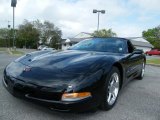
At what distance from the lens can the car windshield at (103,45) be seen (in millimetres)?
4625

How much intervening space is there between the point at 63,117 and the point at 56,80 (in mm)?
578

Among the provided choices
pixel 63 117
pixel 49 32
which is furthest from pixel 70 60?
pixel 49 32

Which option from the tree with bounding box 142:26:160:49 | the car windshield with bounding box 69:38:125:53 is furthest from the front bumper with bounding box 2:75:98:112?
the tree with bounding box 142:26:160:49

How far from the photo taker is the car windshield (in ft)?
15.2

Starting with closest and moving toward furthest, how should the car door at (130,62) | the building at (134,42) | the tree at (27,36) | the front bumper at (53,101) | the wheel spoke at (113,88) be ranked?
the front bumper at (53,101), the wheel spoke at (113,88), the car door at (130,62), the building at (134,42), the tree at (27,36)

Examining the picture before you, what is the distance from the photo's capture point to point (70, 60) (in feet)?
11.5

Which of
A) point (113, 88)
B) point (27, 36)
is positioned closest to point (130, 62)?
point (113, 88)

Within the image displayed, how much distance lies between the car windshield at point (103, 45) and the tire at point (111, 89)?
85cm

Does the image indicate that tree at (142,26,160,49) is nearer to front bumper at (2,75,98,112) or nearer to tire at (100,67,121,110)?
tire at (100,67,121,110)

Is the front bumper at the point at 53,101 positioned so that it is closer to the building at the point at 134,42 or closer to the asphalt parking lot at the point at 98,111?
the asphalt parking lot at the point at 98,111

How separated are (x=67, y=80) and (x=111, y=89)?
1.04 m

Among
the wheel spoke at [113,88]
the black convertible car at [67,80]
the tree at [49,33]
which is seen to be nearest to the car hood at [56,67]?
the black convertible car at [67,80]

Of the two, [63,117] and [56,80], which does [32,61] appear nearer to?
[56,80]

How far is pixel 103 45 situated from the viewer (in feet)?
15.7
